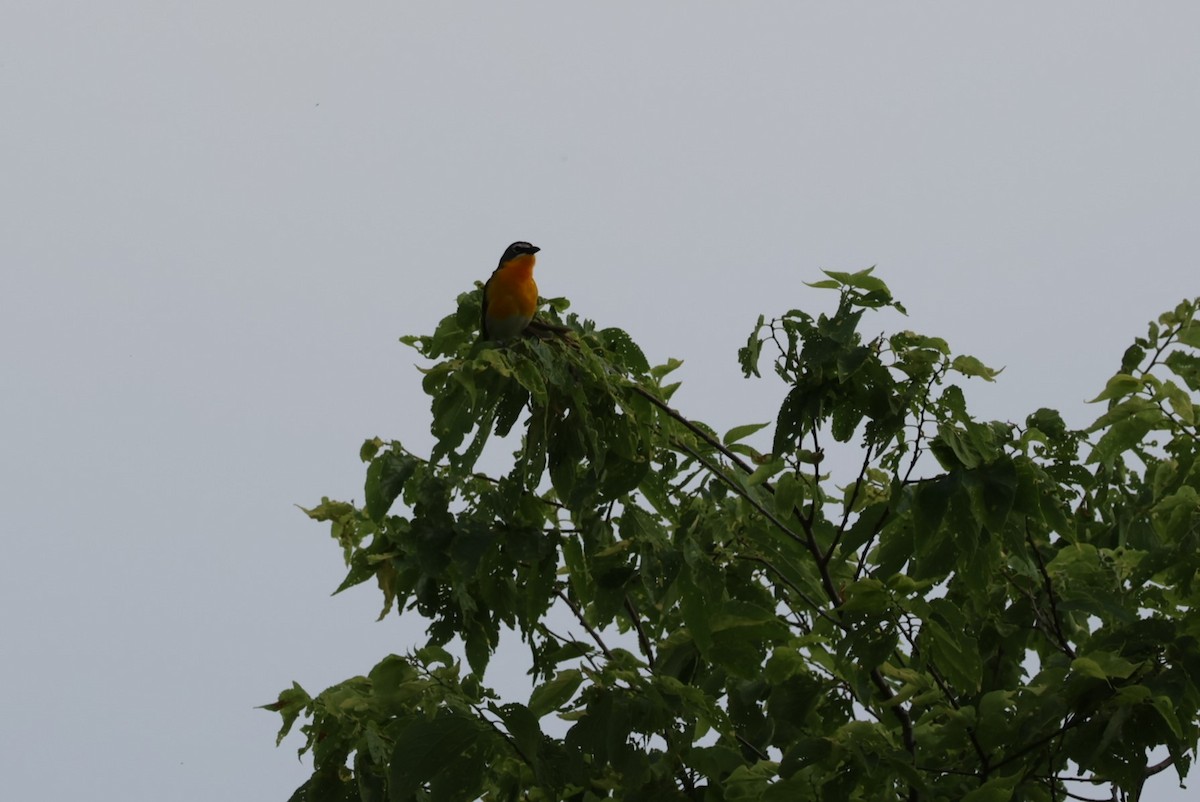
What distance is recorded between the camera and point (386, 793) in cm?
436

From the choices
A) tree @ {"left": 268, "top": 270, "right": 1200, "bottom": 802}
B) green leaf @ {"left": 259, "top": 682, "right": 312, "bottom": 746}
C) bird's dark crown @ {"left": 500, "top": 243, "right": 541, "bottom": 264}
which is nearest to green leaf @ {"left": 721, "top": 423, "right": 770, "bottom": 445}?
tree @ {"left": 268, "top": 270, "right": 1200, "bottom": 802}

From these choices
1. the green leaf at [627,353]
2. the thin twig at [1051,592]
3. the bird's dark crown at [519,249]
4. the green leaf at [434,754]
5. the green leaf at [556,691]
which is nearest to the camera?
the green leaf at [434,754]

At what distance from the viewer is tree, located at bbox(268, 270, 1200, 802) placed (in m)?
3.96

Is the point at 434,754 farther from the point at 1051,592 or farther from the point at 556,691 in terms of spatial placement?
the point at 1051,592

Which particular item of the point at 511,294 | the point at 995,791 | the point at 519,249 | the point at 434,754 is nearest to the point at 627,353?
the point at 511,294

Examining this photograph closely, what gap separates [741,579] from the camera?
5004 millimetres

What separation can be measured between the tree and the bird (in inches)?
A: 5.4

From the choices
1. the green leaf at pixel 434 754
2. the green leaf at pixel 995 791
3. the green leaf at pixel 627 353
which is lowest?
the green leaf at pixel 995 791

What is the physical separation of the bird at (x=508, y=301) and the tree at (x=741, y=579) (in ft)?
0.45

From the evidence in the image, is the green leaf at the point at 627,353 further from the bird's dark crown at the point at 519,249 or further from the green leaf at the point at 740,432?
the bird's dark crown at the point at 519,249

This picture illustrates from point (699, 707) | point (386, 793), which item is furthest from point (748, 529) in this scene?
Result: point (386, 793)

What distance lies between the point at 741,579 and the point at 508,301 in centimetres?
148

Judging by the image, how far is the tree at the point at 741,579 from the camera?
3959 millimetres

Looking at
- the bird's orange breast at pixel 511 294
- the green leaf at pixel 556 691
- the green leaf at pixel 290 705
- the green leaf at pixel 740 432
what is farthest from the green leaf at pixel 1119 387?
the green leaf at pixel 290 705
